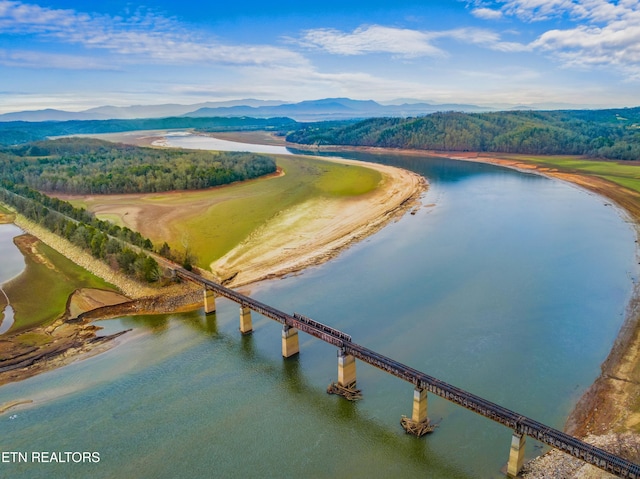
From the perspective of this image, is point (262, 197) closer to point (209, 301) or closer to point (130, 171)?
point (130, 171)

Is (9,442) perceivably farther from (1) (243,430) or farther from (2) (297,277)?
(2) (297,277)

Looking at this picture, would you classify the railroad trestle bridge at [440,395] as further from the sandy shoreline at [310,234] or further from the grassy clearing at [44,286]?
the grassy clearing at [44,286]

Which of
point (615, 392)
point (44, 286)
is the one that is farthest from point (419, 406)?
point (44, 286)

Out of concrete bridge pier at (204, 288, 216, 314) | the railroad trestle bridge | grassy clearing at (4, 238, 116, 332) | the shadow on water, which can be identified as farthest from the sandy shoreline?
the railroad trestle bridge


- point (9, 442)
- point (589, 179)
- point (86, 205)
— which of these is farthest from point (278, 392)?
point (589, 179)

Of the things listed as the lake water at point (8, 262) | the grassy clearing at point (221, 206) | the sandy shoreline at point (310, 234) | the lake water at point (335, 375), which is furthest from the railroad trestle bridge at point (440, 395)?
the grassy clearing at point (221, 206)

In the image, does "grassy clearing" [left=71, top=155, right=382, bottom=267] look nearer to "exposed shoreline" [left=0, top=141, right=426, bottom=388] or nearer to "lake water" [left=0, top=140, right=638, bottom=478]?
"exposed shoreline" [left=0, top=141, right=426, bottom=388]

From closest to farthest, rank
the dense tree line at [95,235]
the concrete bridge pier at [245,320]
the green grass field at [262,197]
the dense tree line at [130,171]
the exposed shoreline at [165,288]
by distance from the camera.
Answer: the exposed shoreline at [165,288] → the concrete bridge pier at [245,320] → the dense tree line at [95,235] → the green grass field at [262,197] → the dense tree line at [130,171]
